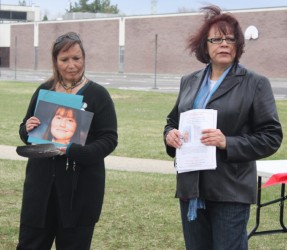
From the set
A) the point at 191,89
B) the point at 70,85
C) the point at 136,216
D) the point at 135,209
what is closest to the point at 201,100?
the point at 191,89

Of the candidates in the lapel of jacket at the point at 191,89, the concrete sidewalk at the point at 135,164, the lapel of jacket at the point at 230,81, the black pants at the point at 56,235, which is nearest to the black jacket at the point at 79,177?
the black pants at the point at 56,235

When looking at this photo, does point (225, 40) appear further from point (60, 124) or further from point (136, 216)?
point (136, 216)

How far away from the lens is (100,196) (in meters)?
3.94

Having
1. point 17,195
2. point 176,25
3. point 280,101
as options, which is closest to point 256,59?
point 176,25

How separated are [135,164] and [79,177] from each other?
7195mm

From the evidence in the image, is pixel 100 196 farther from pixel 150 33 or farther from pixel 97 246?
pixel 150 33

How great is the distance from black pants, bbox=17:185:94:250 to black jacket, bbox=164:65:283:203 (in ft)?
2.59

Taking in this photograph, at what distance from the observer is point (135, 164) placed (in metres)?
11.0

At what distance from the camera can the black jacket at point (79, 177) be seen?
12.6ft

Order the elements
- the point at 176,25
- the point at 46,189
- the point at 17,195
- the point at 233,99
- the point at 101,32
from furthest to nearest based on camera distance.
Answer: the point at 101,32, the point at 176,25, the point at 17,195, the point at 46,189, the point at 233,99

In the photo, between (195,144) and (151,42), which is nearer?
(195,144)

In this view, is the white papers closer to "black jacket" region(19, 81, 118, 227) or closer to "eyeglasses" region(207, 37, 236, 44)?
"eyeglasses" region(207, 37, 236, 44)

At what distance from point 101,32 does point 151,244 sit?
188 feet

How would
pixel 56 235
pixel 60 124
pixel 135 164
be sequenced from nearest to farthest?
pixel 60 124
pixel 56 235
pixel 135 164
